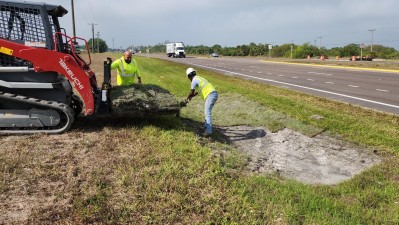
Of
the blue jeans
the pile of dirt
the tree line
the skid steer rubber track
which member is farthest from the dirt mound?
the tree line

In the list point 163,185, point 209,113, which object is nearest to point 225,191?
point 163,185

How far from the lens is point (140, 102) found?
7.59 meters

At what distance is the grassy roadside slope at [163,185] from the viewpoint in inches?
171

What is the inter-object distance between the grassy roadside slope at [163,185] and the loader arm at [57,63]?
85cm

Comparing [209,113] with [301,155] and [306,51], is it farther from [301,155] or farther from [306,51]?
[306,51]

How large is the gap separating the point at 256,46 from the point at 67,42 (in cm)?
9123

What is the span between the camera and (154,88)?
27.8ft

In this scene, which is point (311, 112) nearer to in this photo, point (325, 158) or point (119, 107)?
point (325, 158)

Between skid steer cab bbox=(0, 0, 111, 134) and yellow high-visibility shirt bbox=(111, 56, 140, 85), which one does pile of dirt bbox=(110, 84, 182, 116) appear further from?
yellow high-visibility shirt bbox=(111, 56, 140, 85)

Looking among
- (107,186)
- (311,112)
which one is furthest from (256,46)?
(107,186)

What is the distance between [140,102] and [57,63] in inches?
68.5

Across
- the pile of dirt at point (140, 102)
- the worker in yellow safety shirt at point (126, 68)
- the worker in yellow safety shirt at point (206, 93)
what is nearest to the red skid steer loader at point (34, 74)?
the pile of dirt at point (140, 102)

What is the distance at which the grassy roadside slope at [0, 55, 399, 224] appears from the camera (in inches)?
171

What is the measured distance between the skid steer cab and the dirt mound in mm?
3220
